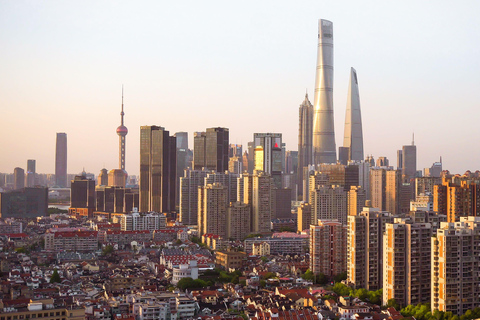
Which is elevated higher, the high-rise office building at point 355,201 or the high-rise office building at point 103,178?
the high-rise office building at point 103,178

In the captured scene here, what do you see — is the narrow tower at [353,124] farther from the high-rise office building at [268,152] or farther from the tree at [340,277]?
the tree at [340,277]

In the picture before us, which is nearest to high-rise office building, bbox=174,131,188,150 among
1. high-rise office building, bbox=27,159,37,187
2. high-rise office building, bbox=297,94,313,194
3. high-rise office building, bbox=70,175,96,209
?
high-rise office building, bbox=297,94,313,194

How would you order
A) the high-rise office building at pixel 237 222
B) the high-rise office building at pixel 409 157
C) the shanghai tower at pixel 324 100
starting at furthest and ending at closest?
1. the shanghai tower at pixel 324 100
2. the high-rise office building at pixel 409 157
3. the high-rise office building at pixel 237 222

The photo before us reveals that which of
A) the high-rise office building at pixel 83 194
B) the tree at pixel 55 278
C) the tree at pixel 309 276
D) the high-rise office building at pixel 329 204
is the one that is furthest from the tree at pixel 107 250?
the high-rise office building at pixel 83 194

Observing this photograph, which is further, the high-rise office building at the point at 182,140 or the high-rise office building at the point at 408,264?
the high-rise office building at the point at 182,140

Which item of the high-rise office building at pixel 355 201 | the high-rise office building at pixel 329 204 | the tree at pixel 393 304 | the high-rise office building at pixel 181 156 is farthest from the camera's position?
the high-rise office building at pixel 181 156

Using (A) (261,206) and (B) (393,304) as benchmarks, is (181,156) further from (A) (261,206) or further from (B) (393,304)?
(B) (393,304)

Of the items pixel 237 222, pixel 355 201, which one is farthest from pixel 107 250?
pixel 355 201
